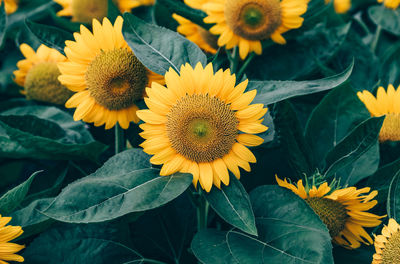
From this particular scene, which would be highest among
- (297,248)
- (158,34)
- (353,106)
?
(158,34)

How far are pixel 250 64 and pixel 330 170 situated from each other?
0.39 m

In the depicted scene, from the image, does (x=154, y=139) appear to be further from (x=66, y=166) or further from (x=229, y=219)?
(x=66, y=166)

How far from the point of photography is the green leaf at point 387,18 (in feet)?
3.96

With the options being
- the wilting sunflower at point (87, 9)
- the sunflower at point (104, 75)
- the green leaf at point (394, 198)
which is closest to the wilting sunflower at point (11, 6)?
the wilting sunflower at point (87, 9)

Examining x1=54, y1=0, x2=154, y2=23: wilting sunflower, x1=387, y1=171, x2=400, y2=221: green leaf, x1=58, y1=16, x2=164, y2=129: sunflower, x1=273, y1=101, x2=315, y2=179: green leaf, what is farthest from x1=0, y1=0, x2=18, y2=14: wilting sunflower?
x1=387, y1=171, x2=400, y2=221: green leaf

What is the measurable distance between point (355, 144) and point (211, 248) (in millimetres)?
326

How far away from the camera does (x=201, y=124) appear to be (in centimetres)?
73

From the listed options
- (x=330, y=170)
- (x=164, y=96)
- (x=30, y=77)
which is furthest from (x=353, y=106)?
(x=30, y=77)

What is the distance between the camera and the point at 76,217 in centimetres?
64

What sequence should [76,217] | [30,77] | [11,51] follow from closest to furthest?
[76,217]
[30,77]
[11,51]

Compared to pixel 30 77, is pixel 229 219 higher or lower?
lower

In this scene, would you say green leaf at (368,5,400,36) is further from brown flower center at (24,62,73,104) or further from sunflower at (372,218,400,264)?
brown flower center at (24,62,73,104)

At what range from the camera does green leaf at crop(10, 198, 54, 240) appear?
2.45ft

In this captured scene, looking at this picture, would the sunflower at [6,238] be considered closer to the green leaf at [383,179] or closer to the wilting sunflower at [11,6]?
the green leaf at [383,179]
